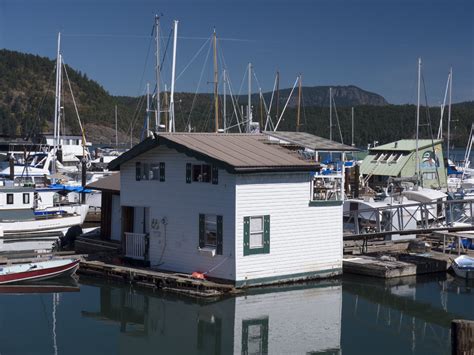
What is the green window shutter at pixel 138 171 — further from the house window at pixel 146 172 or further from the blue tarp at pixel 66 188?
the blue tarp at pixel 66 188

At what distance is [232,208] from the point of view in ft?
Answer: 80.9

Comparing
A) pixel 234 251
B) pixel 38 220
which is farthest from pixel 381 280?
pixel 38 220

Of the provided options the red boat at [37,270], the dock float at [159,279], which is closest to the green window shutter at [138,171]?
the dock float at [159,279]

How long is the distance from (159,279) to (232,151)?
5.02 metres

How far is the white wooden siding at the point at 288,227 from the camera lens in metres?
24.9

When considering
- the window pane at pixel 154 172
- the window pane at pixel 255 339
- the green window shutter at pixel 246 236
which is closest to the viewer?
the window pane at pixel 255 339

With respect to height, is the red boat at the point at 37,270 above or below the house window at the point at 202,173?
Answer: below

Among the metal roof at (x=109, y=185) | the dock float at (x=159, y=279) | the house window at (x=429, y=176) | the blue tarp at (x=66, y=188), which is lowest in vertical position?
the dock float at (x=159, y=279)

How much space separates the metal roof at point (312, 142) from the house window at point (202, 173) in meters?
4.69

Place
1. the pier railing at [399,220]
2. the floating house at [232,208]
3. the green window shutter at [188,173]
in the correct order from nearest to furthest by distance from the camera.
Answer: the floating house at [232,208] < the green window shutter at [188,173] < the pier railing at [399,220]

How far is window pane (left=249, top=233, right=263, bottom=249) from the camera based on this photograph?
82.1 ft

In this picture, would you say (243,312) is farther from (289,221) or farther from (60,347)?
(60,347)

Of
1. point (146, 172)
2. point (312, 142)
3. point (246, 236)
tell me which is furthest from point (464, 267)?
point (146, 172)

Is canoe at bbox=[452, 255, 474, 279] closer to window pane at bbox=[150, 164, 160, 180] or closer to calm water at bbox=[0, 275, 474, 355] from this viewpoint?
calm water at bbox=[0, 275, 474, 355]
